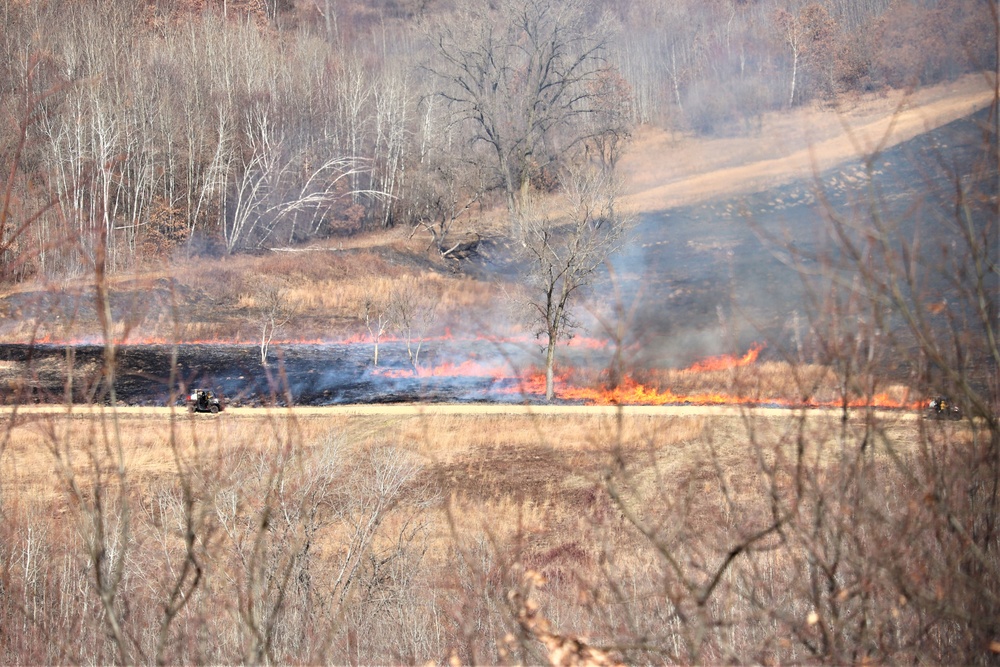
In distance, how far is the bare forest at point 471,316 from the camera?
6.63 metres

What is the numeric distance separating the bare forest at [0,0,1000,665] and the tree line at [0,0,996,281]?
17cm

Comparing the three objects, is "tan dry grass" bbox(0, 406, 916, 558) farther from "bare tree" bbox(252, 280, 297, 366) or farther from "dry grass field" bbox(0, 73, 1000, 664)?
"bare tree" bbox(252, 280, 297, 366)

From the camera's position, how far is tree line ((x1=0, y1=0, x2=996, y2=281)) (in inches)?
1177

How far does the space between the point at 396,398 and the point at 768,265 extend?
12.4m

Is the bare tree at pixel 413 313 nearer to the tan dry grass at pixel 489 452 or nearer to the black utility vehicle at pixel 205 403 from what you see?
the black utility vehicle at pixel 205 403

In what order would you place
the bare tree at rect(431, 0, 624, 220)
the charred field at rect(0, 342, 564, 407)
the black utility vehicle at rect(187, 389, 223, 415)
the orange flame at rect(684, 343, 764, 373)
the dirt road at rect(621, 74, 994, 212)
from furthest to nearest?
1. the bare tree at rect(431, 0, 624, 220)
2. the dirt road at rect(621, 74, 994, 212)
3. the orange flame at rect(684, 343, 764, 373)
4. the charred field at rect(0, 342, 564, 407)
5. the black utility vehicle at rect(187, 389, 223, 415)

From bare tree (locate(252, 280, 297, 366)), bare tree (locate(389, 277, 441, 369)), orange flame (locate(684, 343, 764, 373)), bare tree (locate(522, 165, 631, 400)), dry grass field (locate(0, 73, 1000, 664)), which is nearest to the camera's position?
dry grass field (locate(0, 73, 1000, 664))

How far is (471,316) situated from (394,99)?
69.7ft

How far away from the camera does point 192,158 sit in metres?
A: 31.1

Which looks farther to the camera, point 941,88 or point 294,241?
point 294,241

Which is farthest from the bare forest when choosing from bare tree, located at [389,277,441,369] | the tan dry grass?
bare tree, located at [389,277,441,369]

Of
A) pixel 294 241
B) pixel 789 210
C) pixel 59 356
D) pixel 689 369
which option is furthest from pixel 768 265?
pixel 59 356

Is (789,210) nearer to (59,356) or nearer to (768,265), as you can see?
(768,265)

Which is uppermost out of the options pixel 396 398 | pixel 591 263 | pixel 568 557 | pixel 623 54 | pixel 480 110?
pixel 623 54
